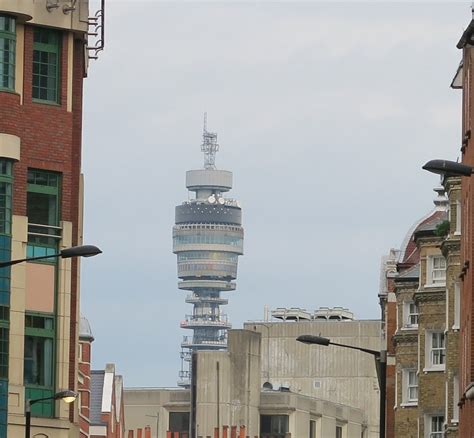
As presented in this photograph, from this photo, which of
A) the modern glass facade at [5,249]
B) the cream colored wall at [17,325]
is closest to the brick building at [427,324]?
the cream colored wall at [17,325]

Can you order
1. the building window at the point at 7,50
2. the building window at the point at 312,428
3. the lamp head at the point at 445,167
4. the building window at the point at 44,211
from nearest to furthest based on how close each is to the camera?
1. the lamp head at the point at 445,167
2. the building window at the point at 7,50
3. the building window at the point at 44,211
4. the building window at the point at 312,428

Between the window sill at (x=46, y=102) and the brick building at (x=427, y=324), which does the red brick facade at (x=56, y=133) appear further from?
the brick building at (x=427, y=324)

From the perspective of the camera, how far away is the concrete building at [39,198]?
60344 millimetres

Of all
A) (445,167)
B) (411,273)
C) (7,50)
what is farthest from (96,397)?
(445,167)

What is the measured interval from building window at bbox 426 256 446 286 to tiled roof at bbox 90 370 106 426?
63152 mm

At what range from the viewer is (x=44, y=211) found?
62688 millimetres

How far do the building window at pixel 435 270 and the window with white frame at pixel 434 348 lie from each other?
1.87 m

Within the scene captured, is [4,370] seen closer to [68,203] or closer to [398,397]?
[68,203]

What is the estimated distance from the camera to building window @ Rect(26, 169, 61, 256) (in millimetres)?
62312

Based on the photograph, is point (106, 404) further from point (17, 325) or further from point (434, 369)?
point (17, 325)

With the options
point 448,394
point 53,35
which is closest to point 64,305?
point 53,35

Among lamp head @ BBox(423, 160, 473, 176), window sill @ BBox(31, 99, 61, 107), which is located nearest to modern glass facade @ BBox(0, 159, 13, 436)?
window sill @ BBox(31, 99, 61, 107)

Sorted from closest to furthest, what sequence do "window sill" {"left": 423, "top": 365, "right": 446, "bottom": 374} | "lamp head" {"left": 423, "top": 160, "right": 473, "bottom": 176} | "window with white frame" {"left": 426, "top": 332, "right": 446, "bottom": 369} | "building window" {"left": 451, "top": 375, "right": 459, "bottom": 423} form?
"lamp head" {"left": 423, "top": 160, "right": 473, "bottom": 176}, "building window" {"left": 451, "top": 375, "right": 459, "bottom": 423}, "window sill" {"left": 423, "top": 365, "right": 446, "bottom": 374}, "window with white frame" {"left": 426, "top": 332, "right": 446, "bottom": 369}

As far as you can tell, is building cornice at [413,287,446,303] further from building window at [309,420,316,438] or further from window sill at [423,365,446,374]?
building window at [309,420,316,438]
